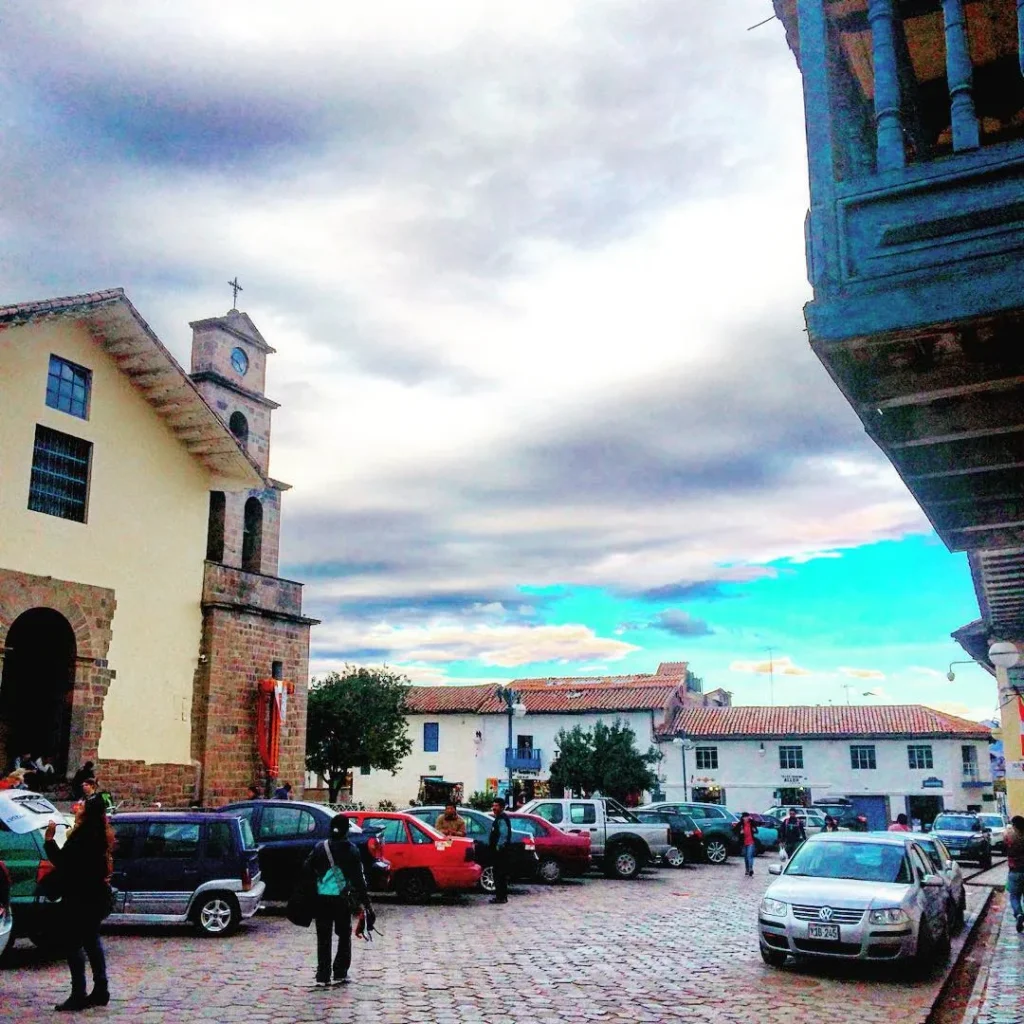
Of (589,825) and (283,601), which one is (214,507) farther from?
(589,825)

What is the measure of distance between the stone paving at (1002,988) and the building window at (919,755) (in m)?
40.8

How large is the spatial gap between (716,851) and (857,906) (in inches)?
717

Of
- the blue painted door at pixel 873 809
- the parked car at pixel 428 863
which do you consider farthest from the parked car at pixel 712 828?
the blue painted door at pixel 873 809

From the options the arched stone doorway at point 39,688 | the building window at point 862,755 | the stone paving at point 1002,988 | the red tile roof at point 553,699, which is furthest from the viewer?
the red tile roof at point 553,699

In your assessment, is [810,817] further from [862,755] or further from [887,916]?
[887,916]

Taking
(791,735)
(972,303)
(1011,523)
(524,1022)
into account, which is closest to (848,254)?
(972,303)

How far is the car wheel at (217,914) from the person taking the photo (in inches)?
522

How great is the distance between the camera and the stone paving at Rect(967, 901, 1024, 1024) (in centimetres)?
903

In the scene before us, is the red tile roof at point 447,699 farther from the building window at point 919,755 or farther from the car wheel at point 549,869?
the car wheel at point 549,869

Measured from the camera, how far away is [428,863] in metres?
17.5

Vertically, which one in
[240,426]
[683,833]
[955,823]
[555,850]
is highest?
[240,426]

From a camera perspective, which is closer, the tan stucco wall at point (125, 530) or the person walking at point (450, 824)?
the person walking at point (450, 824)

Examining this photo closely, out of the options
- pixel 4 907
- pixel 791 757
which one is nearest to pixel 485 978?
pixel 4 907

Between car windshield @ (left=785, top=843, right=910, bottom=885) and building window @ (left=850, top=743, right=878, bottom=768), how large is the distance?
42.9m
